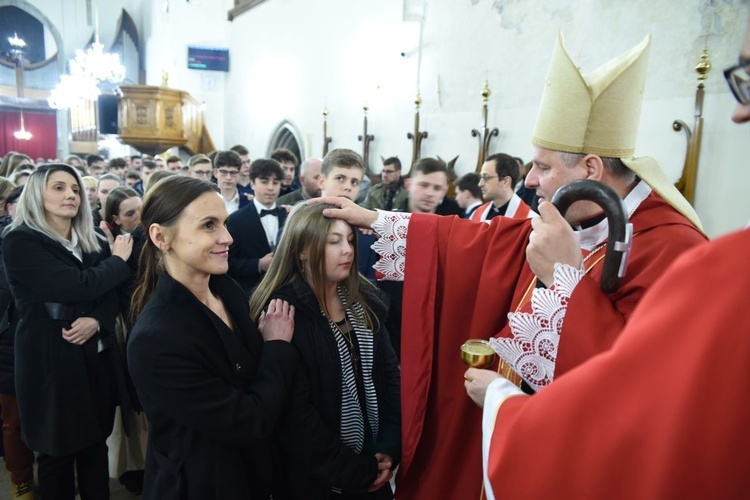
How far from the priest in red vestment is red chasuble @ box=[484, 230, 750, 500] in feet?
1.83

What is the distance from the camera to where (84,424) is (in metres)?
2.22

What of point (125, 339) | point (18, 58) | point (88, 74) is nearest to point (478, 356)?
point (125, 339)

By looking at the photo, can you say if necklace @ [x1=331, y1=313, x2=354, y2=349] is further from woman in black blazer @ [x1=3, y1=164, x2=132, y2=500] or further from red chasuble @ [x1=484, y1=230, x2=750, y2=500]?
woman in black blazer @ [x1=3, y1=164, x2=132, y2=500]

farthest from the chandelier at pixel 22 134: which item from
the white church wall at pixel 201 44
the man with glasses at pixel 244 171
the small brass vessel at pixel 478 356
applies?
the small brass vessel at pixel 478 356

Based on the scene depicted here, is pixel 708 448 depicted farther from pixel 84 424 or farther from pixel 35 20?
pixel 35 20

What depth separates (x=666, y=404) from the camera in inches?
24.4

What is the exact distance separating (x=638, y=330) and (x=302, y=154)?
10156 mm

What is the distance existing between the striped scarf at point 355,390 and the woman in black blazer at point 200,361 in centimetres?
22

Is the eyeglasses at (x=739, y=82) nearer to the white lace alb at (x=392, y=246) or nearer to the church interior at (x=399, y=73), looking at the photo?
the white lace alb at (x=392, y=246)

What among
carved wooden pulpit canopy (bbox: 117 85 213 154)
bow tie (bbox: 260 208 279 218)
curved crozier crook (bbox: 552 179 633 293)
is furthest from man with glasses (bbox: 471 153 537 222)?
carved wooden pulpit canopy (bbox: 117 85 213 154)

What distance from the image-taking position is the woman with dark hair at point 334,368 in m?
1.61

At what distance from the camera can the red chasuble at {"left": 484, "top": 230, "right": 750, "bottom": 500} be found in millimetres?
603

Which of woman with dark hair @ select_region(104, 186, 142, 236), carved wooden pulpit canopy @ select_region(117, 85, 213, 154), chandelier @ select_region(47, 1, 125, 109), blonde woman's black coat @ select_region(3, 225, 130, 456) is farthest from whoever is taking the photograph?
chandelier @ select_region(47, 1, 125, 109)

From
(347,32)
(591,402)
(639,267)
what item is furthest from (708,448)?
(347,32)
